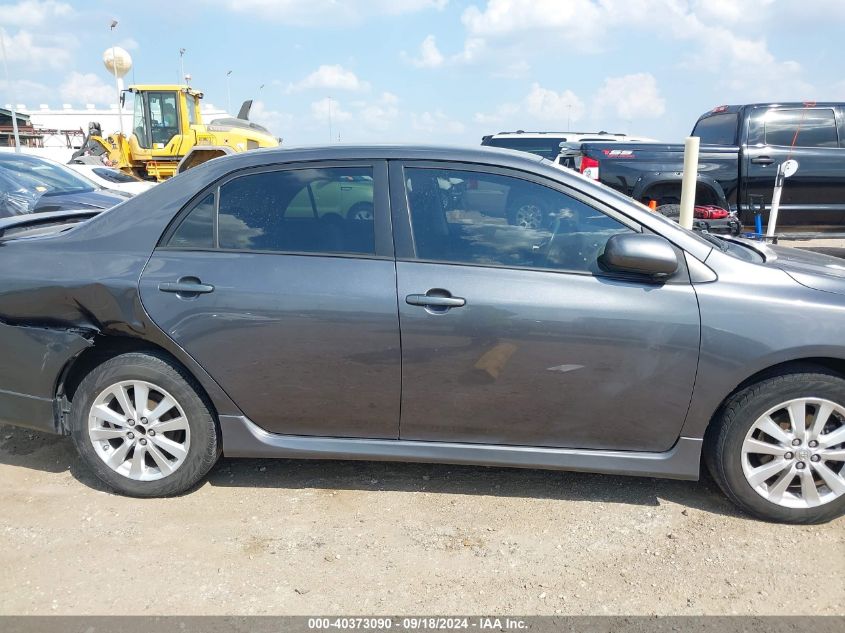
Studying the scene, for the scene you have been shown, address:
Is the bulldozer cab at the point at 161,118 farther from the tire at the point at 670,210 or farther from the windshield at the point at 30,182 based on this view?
the tire at the point at 670,210

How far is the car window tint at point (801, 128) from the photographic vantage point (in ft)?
27.4

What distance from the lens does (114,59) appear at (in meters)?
35.1

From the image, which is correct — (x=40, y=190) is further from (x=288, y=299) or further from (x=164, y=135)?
(x=164, y=135)

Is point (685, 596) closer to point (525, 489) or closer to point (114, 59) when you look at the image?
point (525, 489)

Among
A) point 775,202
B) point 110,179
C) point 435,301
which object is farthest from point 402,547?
point 110,179

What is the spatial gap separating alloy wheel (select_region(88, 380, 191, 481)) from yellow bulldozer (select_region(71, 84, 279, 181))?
50.6 feet

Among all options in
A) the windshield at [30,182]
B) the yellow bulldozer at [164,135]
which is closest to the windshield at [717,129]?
the windshield at [30,182]

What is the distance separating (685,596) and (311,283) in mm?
2041

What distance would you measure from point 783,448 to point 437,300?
1695 mm

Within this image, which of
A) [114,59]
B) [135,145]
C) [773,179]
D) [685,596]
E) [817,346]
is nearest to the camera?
[685,596]

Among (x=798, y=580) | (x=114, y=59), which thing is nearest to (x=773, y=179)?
(x=798, y=580)

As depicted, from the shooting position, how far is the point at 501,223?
3.01 meters

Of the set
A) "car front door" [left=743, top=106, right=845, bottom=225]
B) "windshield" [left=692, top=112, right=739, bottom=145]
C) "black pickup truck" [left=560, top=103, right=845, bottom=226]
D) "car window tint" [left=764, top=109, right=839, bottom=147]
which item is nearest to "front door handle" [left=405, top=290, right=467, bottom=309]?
"black pickup truck" [left=560, top=103, right=845, bottom=226]

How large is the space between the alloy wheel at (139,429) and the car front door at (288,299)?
0.33m
